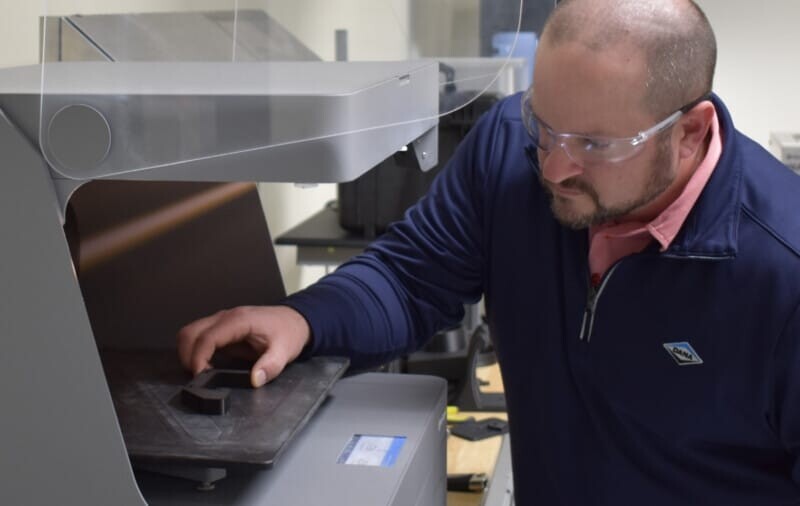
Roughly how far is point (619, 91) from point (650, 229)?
0.58ft

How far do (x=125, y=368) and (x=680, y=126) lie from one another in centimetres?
67

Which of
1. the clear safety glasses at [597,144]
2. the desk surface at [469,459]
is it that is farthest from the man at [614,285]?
the desk surface at [469,459]

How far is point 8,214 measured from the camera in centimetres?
72

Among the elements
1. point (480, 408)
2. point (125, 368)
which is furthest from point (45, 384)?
point (480, 408)

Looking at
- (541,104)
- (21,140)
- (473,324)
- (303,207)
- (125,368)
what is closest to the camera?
(21,140)

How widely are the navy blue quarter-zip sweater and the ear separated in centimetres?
4

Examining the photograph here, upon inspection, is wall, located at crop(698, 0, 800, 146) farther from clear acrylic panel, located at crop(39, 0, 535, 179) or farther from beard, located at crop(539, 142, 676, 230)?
beard, located at crop(539, 142, 676, 230)

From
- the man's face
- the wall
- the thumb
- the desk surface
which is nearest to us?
the thumb

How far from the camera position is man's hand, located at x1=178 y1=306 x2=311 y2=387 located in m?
1.00

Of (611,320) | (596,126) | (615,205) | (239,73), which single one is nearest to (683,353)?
(611,320)

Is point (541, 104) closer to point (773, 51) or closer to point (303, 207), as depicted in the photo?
point (303, 207)

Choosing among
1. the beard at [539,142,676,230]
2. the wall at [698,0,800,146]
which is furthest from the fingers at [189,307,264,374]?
the wall at [698,0,800,146]

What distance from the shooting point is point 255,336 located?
1.09 meters

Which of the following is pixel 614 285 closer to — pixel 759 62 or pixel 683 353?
pixel 683 353
